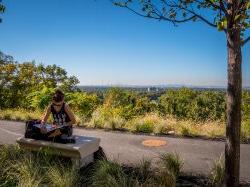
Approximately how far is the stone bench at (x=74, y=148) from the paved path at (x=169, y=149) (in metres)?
0.64

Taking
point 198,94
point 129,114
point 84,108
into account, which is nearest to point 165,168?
point 129,114

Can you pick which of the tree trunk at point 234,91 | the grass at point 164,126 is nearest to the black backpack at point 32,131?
the tree trunk at point 234,91

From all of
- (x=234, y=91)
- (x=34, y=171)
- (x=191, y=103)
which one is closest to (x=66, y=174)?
(x=34, y=171)

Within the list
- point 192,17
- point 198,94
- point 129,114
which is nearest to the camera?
point 192,17

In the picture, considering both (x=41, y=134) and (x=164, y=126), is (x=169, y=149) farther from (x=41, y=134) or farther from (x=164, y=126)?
(x=41, y=134)

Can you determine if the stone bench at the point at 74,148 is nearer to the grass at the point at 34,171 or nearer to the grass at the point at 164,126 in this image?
the grass at the point at 34,171

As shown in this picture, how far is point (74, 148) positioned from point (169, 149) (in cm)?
347

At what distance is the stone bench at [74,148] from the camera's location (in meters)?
6.60

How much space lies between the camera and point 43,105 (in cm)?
1767

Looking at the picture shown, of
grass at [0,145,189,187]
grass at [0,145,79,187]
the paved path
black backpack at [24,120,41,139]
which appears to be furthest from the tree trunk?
black backpack at [24,120,41,139]

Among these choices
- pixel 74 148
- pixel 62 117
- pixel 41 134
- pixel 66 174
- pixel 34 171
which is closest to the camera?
pixel 66 174

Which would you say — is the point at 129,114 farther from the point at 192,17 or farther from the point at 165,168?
the point at 192,17

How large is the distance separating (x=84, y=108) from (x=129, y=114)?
9.47 feet

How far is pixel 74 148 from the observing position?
649cm
